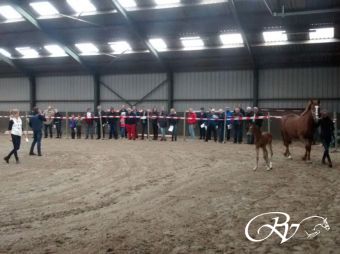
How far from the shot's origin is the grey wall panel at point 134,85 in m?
29.3

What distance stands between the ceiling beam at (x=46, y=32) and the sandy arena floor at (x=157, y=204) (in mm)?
13365

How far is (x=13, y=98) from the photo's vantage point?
34.4 meters

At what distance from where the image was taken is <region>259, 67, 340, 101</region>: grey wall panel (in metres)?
24.5

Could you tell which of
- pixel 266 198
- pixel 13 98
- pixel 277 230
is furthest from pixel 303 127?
pixel 13 98

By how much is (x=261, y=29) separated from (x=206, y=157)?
36.6 ft

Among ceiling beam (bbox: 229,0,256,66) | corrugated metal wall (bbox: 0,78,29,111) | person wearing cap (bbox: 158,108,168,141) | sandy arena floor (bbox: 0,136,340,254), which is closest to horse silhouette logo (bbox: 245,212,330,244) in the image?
sandy arena floor (bbox: 0,136,340,254)

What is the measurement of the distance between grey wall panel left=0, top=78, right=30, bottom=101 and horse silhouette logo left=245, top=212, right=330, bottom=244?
31223mm

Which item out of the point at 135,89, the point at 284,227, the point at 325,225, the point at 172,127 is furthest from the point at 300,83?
the point at 284,227

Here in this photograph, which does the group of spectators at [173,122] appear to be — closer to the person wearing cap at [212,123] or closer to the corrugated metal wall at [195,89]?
the person wearing cap at [212,123]

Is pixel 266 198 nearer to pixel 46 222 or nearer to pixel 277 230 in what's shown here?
pixel 277 230

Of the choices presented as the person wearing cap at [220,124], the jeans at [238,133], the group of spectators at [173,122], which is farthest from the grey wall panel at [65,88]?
the jeans at [238,133]

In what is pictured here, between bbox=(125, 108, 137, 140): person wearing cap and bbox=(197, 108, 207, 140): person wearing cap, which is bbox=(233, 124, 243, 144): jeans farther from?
bbox=(125, 108, 137, 140): person wearing cap

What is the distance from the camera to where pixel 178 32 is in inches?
955

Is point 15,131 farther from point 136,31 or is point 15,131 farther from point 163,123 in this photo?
point 136,31
